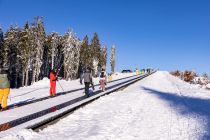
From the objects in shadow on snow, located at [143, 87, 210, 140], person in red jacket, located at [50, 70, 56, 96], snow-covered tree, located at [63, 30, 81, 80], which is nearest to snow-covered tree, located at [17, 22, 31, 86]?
snow-covered tree, located at [63, 30, 81, 80]

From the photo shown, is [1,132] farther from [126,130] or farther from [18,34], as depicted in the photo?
[18,34]

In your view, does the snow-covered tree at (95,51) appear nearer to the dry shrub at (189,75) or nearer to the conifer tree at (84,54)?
the conifer tree at (84,54)

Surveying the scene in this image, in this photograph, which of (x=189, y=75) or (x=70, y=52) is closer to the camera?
(x=189, y=75)

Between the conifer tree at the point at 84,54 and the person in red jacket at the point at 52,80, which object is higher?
the conifer tree at the point at 84,54

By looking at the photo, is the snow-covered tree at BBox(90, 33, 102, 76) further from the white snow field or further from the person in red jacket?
the white snow field

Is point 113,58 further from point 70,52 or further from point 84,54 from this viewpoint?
point 70,52

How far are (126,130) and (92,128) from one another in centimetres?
110

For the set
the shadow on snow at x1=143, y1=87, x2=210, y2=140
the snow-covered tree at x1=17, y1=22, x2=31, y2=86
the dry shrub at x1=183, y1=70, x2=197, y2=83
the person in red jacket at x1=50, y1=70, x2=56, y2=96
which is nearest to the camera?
the shadow on snow at x1=143, y1=87, x2=210, y2=140

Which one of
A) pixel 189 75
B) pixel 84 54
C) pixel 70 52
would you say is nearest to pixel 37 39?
pixel 70 52

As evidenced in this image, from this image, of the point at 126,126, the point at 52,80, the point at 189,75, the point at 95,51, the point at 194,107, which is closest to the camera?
the point at 126,126

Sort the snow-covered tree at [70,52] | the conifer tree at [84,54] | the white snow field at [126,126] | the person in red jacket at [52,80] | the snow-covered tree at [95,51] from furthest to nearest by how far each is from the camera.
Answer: the snow-covered tree at [95,51], the conifer tree at [84,54], the snow-covered tree at [70,52], the person in red jacket at [52,80], the white snow field at [126,126]

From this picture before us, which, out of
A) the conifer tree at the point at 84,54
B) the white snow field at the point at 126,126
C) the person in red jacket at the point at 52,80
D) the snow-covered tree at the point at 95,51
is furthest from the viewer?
the snow-covered tree at the point at 95,51

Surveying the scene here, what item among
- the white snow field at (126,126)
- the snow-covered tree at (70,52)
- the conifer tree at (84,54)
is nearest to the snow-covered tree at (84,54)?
the conifer tree at (84,54)

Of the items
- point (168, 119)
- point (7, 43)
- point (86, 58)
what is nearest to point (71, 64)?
point (86, 58)
